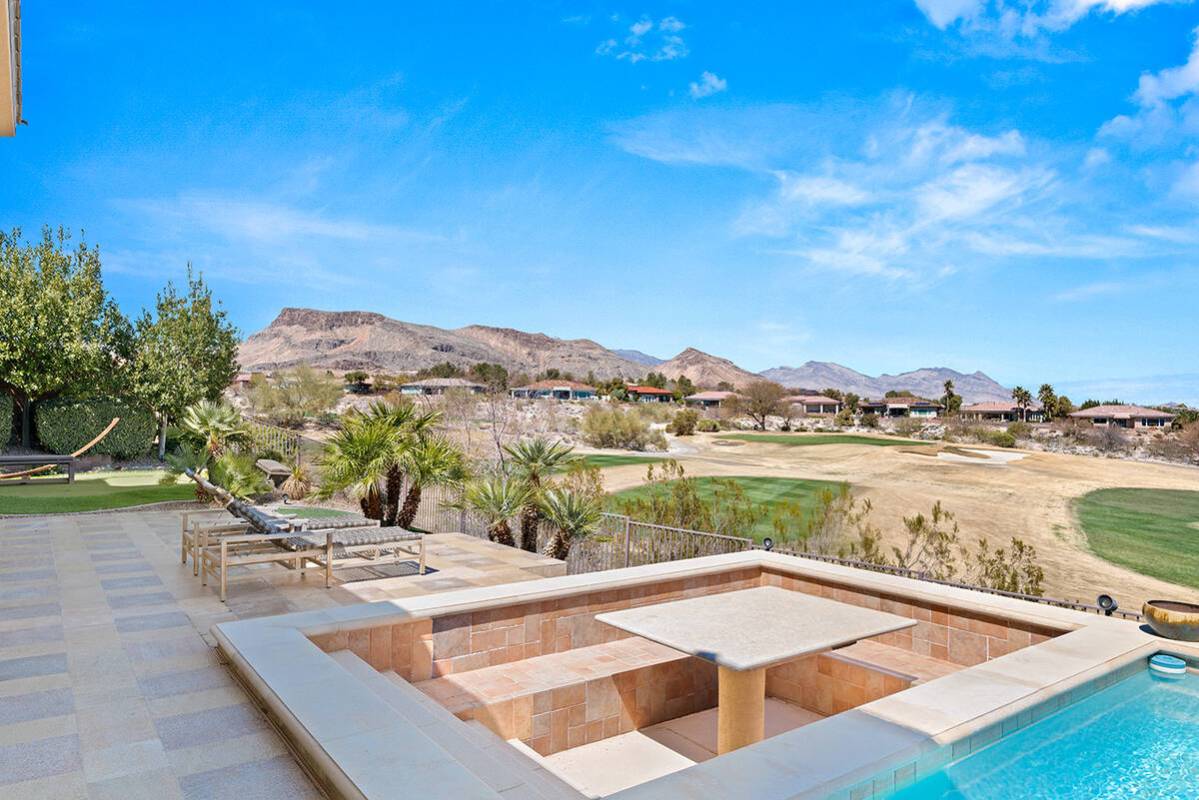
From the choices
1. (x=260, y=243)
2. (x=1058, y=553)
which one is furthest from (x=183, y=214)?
(x=1058, y=553)

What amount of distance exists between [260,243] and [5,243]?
38.8 meters

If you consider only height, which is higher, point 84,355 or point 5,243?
point 5,243

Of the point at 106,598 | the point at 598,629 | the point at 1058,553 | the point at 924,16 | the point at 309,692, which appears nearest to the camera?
the point at 309,692

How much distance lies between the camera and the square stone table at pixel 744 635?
3707 mm

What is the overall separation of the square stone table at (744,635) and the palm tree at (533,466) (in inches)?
230

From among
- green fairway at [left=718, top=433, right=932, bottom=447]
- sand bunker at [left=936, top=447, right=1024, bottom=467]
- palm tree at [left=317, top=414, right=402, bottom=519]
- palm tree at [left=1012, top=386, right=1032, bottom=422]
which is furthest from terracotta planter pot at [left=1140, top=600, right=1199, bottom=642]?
palm tree at [left=1012, top=386, right=1032, bottom=422]

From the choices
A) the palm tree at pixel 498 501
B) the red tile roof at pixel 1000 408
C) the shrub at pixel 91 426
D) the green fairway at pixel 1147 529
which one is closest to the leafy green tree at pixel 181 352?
the shrub at pixel 91 426

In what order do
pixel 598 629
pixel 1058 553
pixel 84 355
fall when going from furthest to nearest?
pixel 84 355 → pixel 1058 553 → pixel 598 629

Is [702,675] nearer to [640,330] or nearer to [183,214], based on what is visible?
[183,214]

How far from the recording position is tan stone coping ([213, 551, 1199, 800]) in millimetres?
2432

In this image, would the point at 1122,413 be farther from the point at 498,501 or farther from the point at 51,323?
the point at 51,323

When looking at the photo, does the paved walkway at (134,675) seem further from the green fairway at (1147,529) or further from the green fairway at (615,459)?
the green fairway at (615,459)

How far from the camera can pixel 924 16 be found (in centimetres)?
1845

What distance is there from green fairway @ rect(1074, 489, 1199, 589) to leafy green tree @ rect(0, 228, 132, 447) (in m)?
26.2
